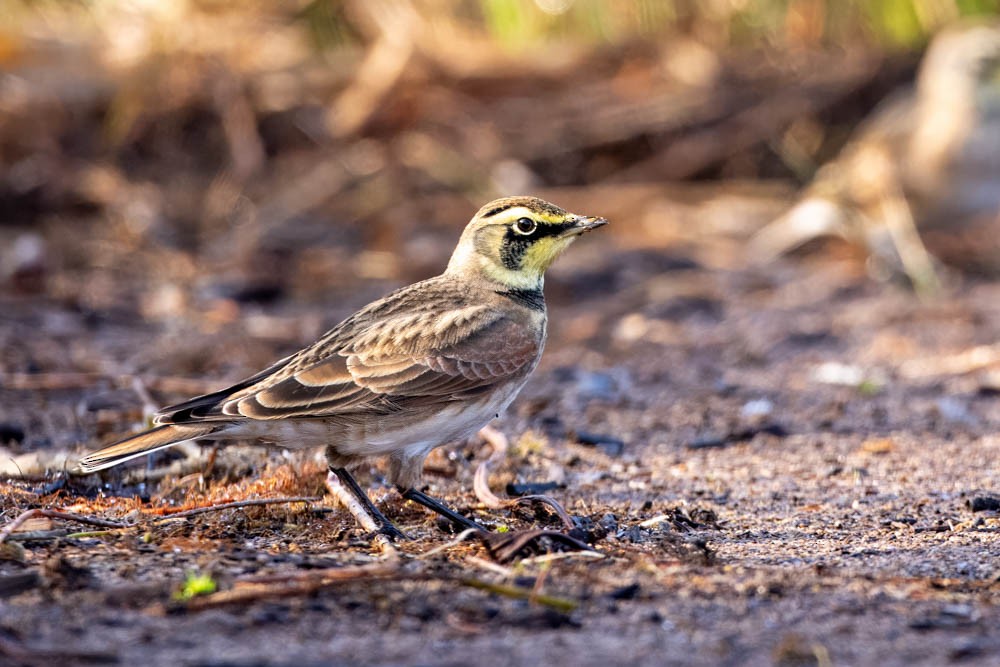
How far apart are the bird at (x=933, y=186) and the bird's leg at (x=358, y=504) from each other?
6707 mm

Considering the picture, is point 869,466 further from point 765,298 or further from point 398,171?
point 398,171

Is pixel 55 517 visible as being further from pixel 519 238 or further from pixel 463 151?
pixel 463 151

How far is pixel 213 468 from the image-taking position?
197 inches

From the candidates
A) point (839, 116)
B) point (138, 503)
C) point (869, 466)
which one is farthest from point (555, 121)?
point (138, 503)

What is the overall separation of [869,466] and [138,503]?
3162 millimetres

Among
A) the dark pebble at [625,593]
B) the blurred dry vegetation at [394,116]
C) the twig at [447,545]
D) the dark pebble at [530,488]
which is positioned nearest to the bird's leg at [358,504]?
the twig at [447,545]

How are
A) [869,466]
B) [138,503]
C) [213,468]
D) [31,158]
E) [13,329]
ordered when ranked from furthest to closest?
[31,158] < [13,329] < [869,466] < [213,468] < [138,503]

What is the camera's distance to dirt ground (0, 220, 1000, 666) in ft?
10.5

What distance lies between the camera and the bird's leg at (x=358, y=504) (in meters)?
4.17

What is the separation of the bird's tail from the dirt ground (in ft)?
0.67

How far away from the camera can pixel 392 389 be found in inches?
176

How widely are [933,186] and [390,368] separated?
24.6 feet

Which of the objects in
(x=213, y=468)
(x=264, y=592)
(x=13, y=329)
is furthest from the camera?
(x=13, y=329)

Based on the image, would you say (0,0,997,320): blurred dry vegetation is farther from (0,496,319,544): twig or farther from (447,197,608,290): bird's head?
(0,496,319,544): twig
